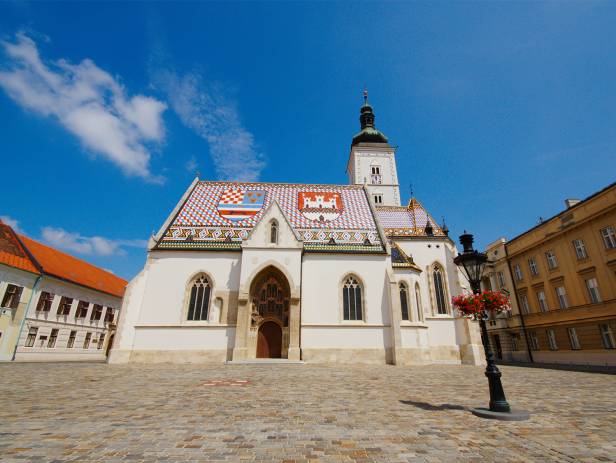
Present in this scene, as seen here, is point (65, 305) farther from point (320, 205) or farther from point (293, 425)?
point (293, 425)

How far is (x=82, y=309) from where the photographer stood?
3044 centimetres

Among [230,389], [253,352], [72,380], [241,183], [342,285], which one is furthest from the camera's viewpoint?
[241,183]

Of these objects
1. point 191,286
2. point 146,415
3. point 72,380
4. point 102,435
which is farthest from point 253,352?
point 102,435

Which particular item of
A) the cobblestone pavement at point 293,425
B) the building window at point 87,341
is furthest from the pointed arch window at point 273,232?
the building window at point 87,341

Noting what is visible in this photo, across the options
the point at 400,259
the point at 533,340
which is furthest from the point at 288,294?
the point at 533,340

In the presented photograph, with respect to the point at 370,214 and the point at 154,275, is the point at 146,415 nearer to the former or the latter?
the point at 154,275

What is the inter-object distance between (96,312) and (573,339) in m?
43.8

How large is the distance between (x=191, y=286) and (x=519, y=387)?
63.3 feet

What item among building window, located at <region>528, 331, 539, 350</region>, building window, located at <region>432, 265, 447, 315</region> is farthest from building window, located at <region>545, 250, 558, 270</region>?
building window, located at <region>432, 265, 447, 315</region>

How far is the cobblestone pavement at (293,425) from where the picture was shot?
4.28 metres

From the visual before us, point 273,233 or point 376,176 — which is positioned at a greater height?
point 376,176

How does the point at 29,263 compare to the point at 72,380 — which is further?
the point at 29,263

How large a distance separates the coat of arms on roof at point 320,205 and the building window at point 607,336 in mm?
20300

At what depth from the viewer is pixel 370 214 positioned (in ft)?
89.6
